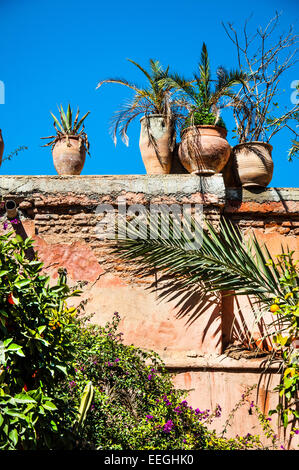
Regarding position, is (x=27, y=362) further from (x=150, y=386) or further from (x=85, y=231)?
(x=85, y=231)

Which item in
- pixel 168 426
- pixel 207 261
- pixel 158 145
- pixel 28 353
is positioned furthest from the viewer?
pixel 158 145

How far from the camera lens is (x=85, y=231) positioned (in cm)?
527

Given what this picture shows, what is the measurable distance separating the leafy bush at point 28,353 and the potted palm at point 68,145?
2527 mm

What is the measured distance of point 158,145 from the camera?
18.4 ft

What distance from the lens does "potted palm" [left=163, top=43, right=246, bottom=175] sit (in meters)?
5.43

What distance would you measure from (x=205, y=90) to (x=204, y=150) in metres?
0.68

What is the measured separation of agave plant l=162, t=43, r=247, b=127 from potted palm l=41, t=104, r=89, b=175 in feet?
3.46

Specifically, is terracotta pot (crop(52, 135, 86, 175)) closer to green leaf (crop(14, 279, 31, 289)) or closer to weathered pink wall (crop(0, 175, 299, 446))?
weathered pink wall (crop(0, 175, 299, 446))

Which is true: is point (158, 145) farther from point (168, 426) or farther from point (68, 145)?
point (168, 426)

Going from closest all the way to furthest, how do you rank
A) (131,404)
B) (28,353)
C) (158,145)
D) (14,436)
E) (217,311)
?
(14,436) → (28,353) → (131,404) → (217,311) → (158,145)

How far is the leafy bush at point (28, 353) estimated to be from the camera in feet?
9.20

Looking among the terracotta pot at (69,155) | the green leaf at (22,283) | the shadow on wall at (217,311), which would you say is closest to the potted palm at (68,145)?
the terracotta pot at (69,155)

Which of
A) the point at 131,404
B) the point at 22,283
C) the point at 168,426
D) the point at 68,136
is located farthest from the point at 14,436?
the point at 68,136

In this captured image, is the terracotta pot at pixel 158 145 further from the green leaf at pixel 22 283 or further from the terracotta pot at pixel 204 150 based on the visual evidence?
the green leaf at pixel 22 283
